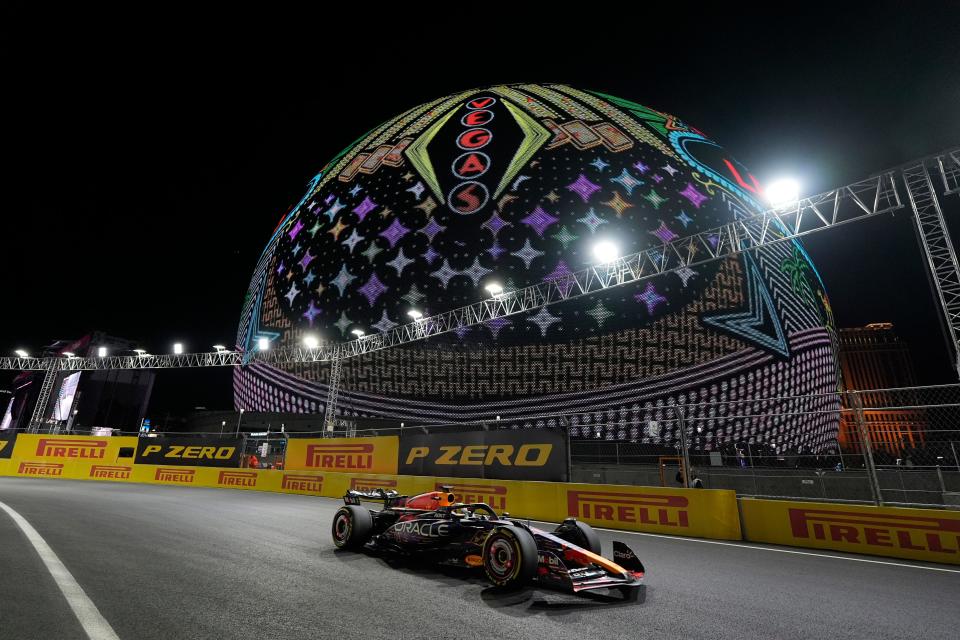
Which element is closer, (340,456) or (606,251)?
(340,456)

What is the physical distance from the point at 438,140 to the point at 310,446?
2798cm

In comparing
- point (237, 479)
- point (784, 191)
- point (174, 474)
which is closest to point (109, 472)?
point (174, 474)

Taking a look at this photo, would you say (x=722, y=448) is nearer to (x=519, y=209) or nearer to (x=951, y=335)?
(x=951, y=335)

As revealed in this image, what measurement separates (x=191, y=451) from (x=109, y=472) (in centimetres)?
462

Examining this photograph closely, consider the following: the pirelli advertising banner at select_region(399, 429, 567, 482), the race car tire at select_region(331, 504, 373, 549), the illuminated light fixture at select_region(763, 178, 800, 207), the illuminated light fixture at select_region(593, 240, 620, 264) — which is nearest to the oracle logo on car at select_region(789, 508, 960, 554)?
the pirelli advertising banner at select_region(399, 429, 567, 482)

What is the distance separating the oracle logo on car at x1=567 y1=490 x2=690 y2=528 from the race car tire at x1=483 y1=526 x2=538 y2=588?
14.8ft

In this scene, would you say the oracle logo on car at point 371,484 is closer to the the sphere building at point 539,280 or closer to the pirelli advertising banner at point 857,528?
the pirelli advertising banner at point 857,528

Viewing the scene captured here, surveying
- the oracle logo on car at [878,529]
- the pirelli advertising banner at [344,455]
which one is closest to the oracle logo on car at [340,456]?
the pirelli advertising banner at [344,455]

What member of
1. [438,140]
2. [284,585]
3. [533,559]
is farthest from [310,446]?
[438,140]

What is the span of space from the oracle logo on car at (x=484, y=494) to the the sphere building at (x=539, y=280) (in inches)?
626

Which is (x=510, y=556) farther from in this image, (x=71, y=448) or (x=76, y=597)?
(x=71, y=448)

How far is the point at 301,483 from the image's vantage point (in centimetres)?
1373

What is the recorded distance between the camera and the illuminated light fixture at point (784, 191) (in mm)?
12625

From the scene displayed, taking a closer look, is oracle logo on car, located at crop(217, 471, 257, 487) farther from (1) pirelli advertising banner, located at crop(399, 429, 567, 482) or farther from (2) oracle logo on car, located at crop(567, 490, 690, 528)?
(2) oracle logo on car, located at crop(567, 490, 690, 528)
